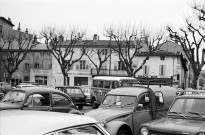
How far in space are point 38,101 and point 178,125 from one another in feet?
17.0

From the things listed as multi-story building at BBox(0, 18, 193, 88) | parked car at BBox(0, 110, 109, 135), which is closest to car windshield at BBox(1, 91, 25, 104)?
parked car at BBox(0, 110, 109, 135)

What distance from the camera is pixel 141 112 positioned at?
9.35 meters

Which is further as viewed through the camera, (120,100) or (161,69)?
(161,69)

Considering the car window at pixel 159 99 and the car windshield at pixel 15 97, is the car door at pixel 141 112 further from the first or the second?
the car windshield at pixel 15 97

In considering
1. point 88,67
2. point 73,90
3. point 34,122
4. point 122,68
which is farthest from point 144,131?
point 88,67

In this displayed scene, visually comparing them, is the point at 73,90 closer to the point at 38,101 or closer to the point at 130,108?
the point at 38,101

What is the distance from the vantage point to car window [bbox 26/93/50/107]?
10381mm

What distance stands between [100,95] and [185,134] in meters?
19.0

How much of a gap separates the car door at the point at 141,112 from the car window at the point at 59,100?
119 inches

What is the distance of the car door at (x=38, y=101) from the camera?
33.7 feet

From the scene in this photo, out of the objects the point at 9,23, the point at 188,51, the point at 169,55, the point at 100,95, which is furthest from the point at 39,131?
the point at 9,23

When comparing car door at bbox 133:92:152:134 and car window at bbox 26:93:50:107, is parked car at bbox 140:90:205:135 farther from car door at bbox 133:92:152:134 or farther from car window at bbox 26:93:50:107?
car window at bbox 26:93:50:107

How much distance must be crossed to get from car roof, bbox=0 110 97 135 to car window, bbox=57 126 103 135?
5cm

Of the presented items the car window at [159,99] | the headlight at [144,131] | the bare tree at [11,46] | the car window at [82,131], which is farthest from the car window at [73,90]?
the bare tree at [11,46]
